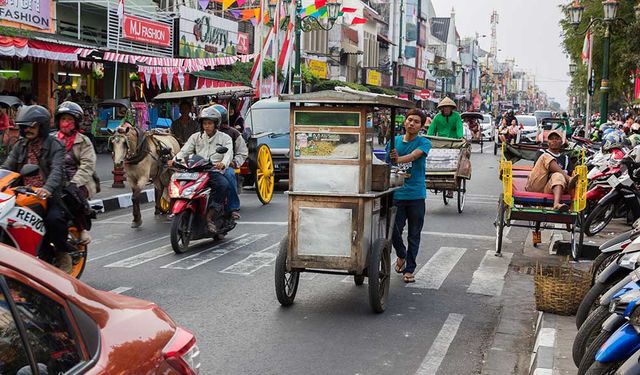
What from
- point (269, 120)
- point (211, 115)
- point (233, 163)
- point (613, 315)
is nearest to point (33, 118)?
point (211, 115)

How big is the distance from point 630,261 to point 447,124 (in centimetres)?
981

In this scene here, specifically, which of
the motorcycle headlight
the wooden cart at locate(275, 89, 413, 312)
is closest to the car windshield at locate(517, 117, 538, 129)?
the wooden cart at locate(275, 89, 413, 312)

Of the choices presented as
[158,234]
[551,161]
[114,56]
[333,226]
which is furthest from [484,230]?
[114,56]

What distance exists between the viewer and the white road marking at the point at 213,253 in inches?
378

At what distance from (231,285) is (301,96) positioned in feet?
7.92

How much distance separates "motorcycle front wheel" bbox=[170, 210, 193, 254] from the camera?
33.2ft

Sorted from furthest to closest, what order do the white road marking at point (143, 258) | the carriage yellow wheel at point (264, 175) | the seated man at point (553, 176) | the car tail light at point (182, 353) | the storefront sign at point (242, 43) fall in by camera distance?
the storefront sign at point (242, 43)
the carriage yellow wheel at point (264, 175)
the seated man at point (553, 176)
the white road marking at point (143, 258)
the car tail light at point (182, 353)

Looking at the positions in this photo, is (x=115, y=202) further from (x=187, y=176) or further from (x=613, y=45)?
(x=613, y=45)

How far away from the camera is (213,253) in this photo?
10.4 m

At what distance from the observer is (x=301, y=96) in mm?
7148

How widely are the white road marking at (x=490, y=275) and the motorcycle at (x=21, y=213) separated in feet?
14.1

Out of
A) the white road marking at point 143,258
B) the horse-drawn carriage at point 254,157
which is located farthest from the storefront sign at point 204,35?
the white road marking at point 143,258

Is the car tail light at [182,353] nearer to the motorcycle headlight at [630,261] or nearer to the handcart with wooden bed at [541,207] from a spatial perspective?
the motorcycle headlight at [630,261]

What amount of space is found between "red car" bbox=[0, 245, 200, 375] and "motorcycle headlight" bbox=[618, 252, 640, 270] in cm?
337
